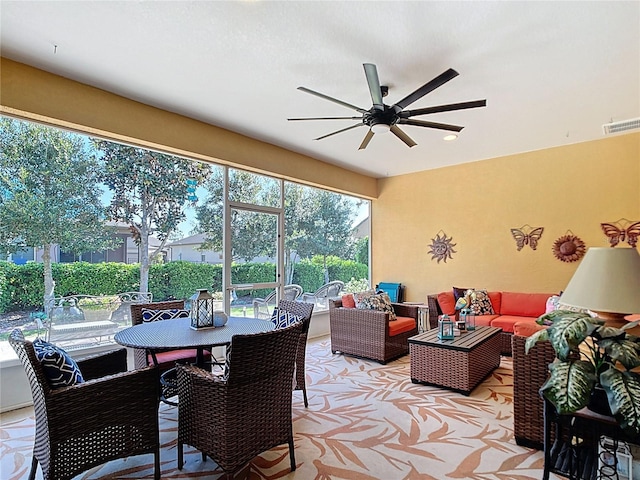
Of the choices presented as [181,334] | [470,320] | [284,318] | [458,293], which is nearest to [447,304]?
[458,293]

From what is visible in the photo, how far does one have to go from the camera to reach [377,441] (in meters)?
2.69

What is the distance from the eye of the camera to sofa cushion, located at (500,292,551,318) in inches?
206

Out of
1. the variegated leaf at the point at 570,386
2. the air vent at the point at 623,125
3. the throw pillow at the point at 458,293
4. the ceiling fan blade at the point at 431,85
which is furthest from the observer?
the throw pillow at the point at 458,293

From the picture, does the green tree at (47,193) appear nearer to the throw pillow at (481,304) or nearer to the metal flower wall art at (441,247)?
the throw pillow at (481,304)

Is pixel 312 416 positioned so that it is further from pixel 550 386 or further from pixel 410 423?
pixel 550 386

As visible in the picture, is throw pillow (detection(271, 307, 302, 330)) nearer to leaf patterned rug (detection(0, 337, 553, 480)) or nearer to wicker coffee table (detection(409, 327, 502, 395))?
leaf patterned rug (detection(0, 337, 553, 480))

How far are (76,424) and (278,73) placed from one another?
9.63 ft

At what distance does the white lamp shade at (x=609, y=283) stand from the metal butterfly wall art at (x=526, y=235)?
13.0ft

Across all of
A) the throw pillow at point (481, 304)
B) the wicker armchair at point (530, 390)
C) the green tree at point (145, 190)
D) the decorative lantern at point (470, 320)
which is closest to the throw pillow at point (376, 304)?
the decorative lantern at point (470, 320)

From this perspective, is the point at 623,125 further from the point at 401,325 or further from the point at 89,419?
Answer: the point at 89,419

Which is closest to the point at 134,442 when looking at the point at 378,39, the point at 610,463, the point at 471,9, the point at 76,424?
the point at 76,424

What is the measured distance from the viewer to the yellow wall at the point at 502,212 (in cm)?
505

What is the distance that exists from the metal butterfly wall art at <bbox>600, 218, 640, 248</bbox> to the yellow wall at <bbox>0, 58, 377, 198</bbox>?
14.7ft

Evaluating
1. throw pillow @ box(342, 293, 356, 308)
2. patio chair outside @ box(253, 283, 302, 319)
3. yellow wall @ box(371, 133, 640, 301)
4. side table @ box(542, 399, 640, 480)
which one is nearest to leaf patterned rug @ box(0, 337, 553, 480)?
side table @ box(542, 399, 640, 480)
